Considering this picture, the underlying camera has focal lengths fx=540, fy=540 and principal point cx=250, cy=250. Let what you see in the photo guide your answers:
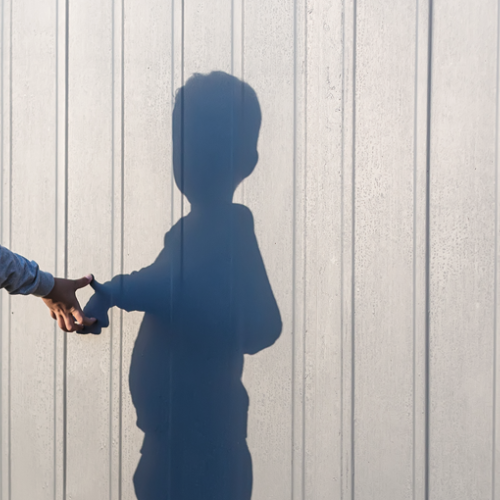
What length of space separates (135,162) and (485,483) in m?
1.54

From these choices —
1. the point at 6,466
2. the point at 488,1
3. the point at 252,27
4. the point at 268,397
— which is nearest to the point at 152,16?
the point at 252,27

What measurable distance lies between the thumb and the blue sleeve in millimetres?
120

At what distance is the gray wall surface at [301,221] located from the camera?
1.65 m

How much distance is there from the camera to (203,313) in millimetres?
1855

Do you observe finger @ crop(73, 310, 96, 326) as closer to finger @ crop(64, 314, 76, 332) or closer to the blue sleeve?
finger @ crop(64, 314, 76, 332)

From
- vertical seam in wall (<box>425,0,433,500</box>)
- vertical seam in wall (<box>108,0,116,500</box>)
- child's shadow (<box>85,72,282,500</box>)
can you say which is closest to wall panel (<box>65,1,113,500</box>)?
vertical seam in wall (<box>108,0,116,500</box>)

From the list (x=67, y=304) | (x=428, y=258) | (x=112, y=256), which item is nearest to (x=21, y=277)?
(x=67, y=304)

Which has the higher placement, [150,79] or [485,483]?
[150,79]

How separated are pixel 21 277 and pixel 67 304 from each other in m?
0.25

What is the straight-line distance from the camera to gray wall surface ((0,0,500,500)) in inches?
65.1

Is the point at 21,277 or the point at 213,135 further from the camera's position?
the point at 213,135

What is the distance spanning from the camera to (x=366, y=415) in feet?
5.67

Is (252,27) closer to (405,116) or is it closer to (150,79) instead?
(150,79)

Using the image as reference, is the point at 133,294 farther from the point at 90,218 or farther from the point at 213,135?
the point at 213,135
